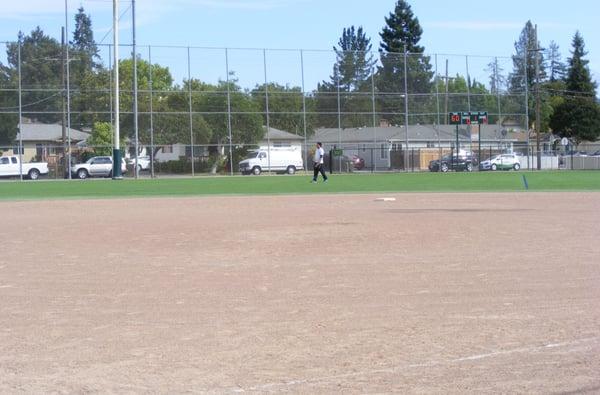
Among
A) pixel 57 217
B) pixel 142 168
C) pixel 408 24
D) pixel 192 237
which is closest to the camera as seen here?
pixel 192 237

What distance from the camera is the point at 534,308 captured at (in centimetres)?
968

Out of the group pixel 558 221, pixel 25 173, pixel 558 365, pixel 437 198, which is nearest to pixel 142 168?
pixel 25 173

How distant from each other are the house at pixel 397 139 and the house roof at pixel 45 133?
17891 mm

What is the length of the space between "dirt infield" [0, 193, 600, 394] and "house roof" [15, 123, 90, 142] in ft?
149

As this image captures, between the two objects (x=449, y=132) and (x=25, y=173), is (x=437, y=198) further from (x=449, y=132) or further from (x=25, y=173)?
(x=449, y=132)

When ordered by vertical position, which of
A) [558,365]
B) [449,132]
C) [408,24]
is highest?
[408,24]

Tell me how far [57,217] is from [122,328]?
14586 mm

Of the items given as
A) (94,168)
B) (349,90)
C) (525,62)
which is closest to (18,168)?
(94,168)

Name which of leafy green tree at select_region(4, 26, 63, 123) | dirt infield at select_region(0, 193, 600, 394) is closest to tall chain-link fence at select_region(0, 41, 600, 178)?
leafy green tree at select_region(4, 26, 63, 123)

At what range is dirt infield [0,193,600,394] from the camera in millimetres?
7121

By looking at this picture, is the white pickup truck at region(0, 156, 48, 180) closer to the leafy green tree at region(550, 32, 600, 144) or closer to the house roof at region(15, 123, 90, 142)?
the house roof at region(15, 123, 90, 142)

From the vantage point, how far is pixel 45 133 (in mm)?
65062

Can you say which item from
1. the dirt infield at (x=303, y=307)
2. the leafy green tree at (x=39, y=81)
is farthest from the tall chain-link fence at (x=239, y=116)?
the dirt infield at (x=303, y=307)

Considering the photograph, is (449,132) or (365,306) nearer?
(365,306)
